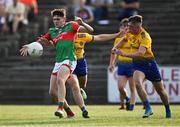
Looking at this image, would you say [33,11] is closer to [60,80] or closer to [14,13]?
[14,13]

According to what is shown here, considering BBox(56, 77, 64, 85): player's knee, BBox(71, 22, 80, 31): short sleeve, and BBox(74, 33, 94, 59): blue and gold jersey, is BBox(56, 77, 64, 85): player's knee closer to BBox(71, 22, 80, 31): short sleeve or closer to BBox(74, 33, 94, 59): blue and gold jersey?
BBox(71, 22, 80, 31): short sleeve

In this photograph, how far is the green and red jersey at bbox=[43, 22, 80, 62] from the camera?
742 inches

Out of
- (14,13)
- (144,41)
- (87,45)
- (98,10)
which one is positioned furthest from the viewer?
(14,13)

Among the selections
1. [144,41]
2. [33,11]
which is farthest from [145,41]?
[33,11]

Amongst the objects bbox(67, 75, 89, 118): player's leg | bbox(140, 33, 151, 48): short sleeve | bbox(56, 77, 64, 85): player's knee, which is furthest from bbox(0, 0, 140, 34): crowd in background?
bbox(56, 77, 64, 85): player's knee

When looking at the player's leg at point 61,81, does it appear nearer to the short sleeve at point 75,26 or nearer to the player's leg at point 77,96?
the player's leg at point 77,96

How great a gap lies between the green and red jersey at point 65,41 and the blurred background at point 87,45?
11330 mm

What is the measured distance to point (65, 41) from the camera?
18.9 metres

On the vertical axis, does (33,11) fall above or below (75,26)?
below

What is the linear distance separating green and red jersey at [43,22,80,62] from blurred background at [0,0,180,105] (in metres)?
11.3

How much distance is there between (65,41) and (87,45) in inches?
576

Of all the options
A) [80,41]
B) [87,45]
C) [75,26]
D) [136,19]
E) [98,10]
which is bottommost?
[87,45]

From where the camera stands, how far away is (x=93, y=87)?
102 feet

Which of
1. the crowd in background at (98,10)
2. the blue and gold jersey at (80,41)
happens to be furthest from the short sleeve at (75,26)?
the crowd in background at (98,10)
